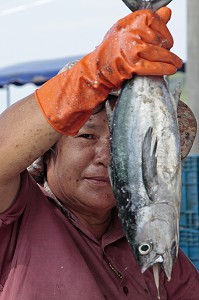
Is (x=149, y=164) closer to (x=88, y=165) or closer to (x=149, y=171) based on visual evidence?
(x=149, y=171)

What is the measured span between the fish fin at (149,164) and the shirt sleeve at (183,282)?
1.03 meters

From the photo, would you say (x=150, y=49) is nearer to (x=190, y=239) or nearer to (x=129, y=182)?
(x=129, y=182)

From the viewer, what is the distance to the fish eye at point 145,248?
7.70ft

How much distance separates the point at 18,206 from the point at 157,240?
0.57m

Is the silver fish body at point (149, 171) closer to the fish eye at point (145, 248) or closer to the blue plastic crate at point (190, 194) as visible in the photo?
the fish eye at point (145, 248)

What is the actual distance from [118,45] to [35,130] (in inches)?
15.1

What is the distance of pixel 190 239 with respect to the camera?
5.21 meters

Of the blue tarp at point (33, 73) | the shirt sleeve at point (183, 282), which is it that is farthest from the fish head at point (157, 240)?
the blue tarp at point (33, 73)

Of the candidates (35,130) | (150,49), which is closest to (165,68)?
(150,49)

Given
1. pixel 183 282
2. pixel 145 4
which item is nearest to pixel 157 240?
pixel 145 4

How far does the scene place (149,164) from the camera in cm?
240

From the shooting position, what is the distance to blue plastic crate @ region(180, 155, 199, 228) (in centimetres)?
527

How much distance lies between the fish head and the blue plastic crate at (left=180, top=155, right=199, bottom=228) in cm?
291

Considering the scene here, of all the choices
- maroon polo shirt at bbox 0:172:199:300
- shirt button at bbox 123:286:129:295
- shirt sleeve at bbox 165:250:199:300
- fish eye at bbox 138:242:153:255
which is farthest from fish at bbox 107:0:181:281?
shirt sleeve at bbox 165:250:199:300
